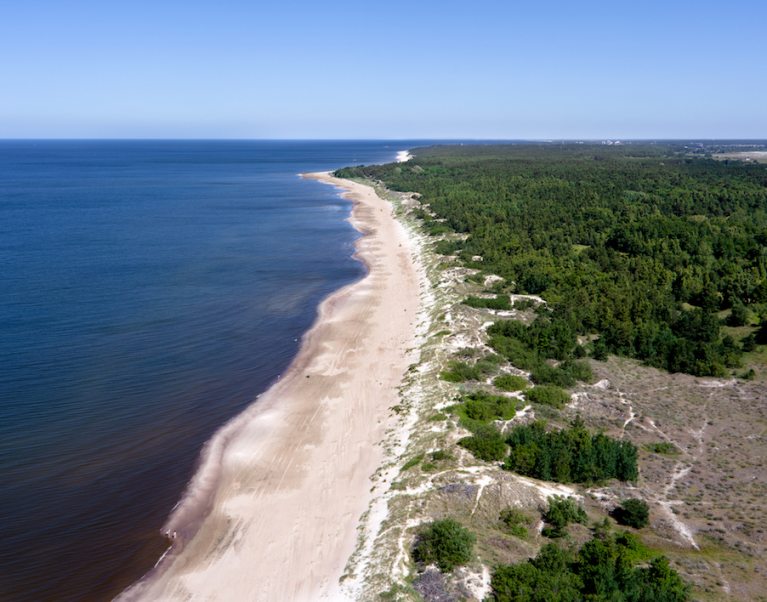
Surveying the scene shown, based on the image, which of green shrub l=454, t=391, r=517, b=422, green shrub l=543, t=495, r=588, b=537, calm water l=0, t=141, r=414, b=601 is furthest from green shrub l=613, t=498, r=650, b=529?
calm water l=0, t=141, r=414, b=601

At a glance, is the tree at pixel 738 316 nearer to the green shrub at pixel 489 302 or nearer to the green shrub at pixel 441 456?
the green shrub at pixel 489 302

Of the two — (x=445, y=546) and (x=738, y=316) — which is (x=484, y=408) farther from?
(x=738, y=316)

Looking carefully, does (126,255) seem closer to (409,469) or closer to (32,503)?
(32,503)

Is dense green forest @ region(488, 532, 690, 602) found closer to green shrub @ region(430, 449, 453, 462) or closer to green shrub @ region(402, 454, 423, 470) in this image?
green shrub @ region(430, 449, 453, 462)

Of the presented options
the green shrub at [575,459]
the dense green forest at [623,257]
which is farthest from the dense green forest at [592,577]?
the dense green forest at [623,257]

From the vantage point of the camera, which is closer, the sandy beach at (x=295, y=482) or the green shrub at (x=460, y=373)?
the sandy beach at (x=295, y=482)
